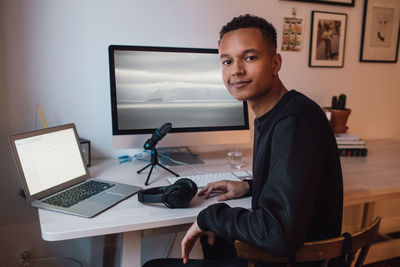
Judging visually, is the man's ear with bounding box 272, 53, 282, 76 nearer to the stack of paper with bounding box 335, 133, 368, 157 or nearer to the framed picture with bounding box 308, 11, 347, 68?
the stack of paper with bounding box 335, 133, 368, 157

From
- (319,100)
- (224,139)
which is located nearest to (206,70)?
(224,139)

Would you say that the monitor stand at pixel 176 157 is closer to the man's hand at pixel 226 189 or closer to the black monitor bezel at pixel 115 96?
the black monitor bezel at pixel 115 96

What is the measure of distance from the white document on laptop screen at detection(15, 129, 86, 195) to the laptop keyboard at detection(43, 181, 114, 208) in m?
0.06

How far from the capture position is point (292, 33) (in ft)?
6.40

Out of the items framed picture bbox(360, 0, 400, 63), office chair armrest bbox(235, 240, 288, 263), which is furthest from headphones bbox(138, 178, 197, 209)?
framed picture bbox(360, 0, 400, 63)

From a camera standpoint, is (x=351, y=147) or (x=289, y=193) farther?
(x=351, y=147)

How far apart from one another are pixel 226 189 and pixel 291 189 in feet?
1.62

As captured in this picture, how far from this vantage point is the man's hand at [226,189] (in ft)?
3.82

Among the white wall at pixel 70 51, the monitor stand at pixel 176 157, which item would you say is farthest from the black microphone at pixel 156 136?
the white wall at pixel 70 51

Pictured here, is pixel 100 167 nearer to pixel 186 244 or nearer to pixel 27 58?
pixel 27 58

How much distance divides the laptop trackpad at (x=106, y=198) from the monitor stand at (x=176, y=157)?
1.48 feet

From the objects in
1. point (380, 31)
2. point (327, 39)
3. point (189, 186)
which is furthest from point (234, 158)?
point (380, 31)

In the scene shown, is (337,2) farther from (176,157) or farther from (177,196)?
(177,196)

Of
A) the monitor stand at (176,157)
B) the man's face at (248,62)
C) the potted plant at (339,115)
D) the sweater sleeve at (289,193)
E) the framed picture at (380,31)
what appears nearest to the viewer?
the sweater sleeve at (289,193)
